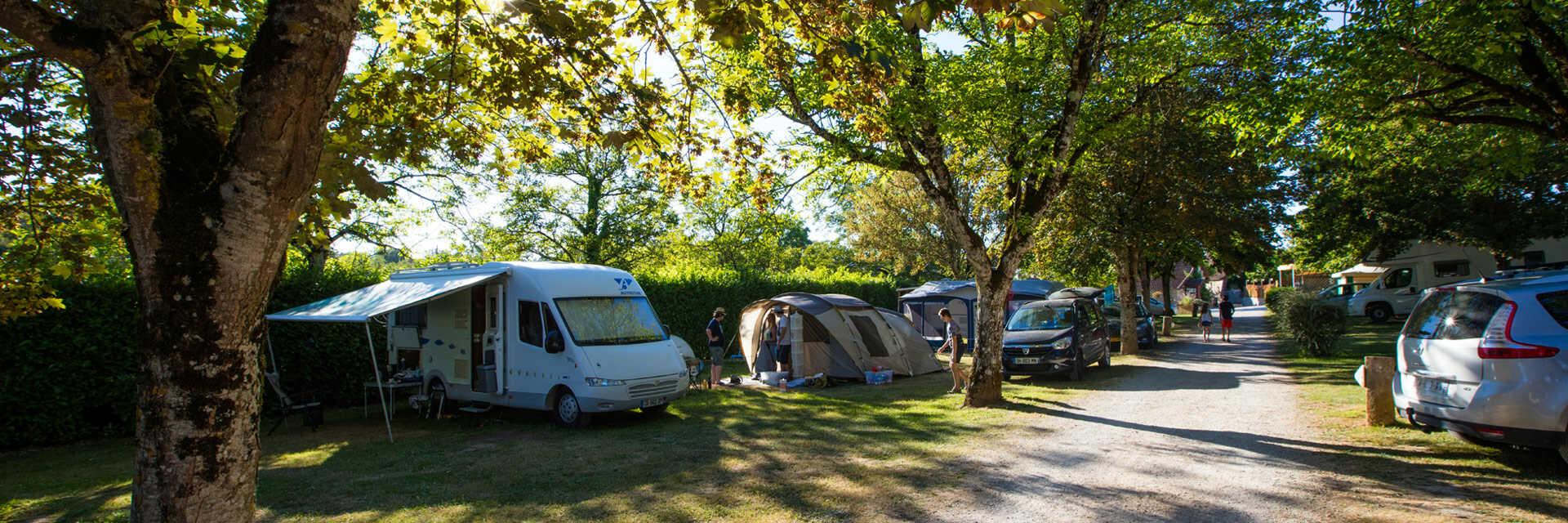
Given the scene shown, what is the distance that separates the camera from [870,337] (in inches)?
592

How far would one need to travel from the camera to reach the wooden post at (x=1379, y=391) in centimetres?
819

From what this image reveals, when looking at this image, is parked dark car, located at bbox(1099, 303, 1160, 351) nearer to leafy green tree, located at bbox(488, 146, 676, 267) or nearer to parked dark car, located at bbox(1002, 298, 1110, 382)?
parked dark car, located at bbox(1002, 298, 1110, 382)

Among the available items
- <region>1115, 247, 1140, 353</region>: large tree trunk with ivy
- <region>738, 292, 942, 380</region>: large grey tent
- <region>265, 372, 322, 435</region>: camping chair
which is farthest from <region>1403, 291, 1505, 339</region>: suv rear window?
<region>1115, 247, 1140, 353</region>: large tree trunk with ivy

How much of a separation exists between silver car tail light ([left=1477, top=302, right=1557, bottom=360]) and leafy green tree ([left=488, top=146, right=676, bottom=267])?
2239 cm

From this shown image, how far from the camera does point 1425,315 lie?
679cm

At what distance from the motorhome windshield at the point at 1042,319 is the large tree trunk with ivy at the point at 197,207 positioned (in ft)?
44.6

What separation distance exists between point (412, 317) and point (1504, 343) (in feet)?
40.7

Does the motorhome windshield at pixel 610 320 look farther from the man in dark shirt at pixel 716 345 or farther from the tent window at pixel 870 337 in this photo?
the tent window at pixel 870 337

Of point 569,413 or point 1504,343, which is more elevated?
point 1504,343

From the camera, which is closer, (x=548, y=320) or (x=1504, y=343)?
(x=1504, y=343)

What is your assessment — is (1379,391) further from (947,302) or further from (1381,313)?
(1381,313)

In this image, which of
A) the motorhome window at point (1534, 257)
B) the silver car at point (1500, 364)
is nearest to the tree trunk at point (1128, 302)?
the silver car at point (1500, 364)

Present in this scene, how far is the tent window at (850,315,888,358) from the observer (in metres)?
15.0

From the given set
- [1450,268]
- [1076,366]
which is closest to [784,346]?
[1076,366]
